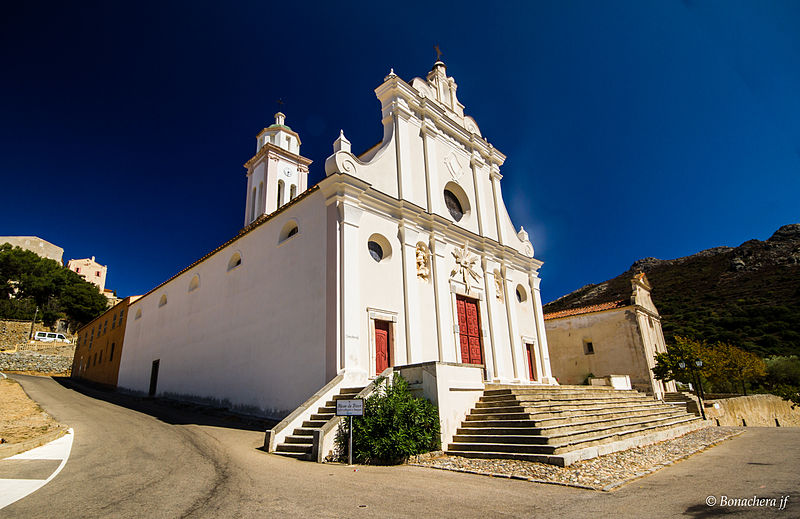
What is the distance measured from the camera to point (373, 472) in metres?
7.29

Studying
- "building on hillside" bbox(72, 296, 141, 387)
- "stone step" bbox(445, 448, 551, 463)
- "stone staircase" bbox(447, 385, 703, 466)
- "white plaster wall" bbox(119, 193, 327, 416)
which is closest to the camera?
"stone step" bbox(445, 448, 551, 463)

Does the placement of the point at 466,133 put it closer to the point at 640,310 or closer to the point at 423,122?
the point at 423,122

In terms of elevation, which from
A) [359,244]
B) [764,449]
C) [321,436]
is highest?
[359,244]

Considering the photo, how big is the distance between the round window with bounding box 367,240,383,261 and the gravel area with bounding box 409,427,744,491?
22.9 ft

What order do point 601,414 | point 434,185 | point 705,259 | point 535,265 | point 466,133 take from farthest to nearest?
1. point 705,259
2. point 535,265
3. point 466,133
4. point 434,185
5. point 601,414

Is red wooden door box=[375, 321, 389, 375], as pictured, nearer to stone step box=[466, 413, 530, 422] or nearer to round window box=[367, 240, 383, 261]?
round window box=[367, 240, 383, 261]

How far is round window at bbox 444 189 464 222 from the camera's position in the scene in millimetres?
18484

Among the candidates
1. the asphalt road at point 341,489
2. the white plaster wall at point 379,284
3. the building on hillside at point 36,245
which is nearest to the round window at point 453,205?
the white plaster wall at point 379,284

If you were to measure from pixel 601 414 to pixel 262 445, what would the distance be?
8.56 metres

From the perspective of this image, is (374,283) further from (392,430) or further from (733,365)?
(733,365)

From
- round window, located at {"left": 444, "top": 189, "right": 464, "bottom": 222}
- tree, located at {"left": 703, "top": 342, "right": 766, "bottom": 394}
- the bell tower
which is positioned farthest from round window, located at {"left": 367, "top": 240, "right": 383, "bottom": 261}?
tree, located at {"left": 703, "top": 342, "right": 766, "bottom": 394}

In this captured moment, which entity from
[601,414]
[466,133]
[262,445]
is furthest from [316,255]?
[466,133]

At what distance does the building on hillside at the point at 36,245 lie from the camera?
58.1 m

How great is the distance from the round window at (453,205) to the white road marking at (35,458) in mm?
14530
